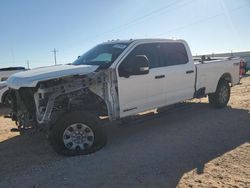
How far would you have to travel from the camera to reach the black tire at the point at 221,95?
9500 mm

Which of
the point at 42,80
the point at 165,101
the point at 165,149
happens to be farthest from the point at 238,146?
the point at 42,80

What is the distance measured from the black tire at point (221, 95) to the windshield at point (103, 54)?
3.83 metres

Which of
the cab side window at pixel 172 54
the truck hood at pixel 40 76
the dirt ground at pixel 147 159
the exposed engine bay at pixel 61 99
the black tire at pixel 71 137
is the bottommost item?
the dirt ground at pixel 147 159

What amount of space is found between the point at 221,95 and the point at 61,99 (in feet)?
17.8

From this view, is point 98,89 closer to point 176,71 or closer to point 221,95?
point 176,71

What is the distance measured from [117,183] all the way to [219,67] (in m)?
5.95

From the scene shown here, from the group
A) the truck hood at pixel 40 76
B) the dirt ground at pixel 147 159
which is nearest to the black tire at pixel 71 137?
the dirt ground at pixel 147 159

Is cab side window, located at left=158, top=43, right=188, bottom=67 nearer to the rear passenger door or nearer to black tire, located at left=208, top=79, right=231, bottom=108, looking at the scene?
the rear passenger door

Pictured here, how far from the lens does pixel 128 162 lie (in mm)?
5324

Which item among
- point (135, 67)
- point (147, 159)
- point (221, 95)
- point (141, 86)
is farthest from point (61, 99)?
point (221, 95)

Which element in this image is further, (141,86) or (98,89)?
(141,86)

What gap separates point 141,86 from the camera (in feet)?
22.4

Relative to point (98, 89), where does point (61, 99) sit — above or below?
below

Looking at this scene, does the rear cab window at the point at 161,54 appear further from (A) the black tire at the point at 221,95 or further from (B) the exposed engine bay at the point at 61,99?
(A) the black tire at the point at 221,95
